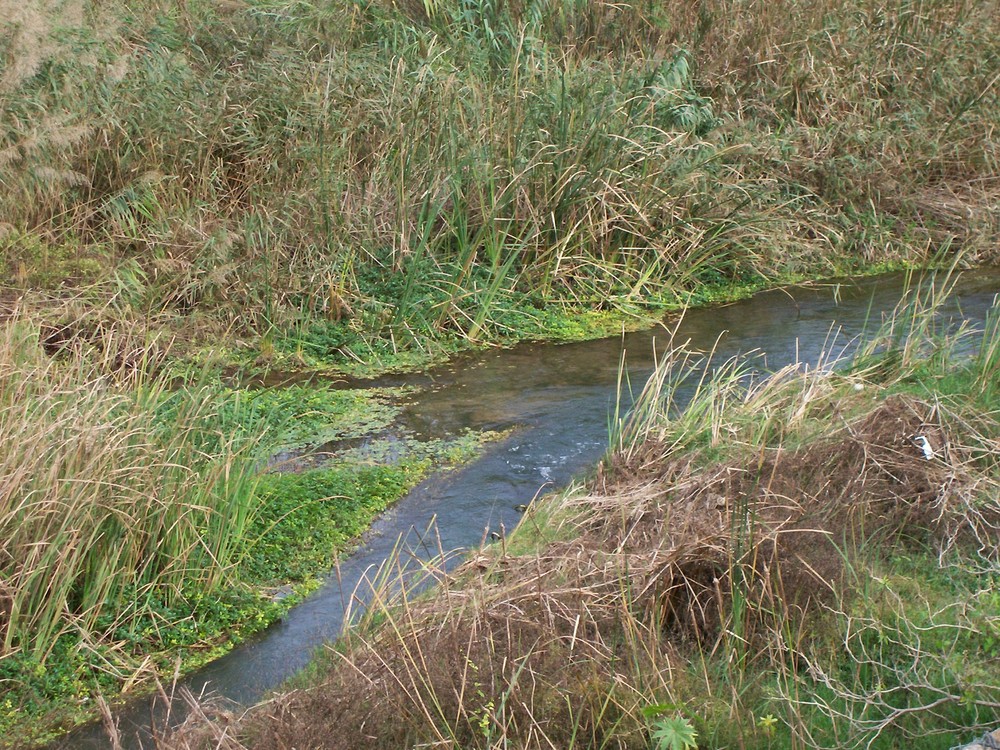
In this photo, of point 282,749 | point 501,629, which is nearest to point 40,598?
point 282,749

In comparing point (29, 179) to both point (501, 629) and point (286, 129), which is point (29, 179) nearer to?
point (286, 129)

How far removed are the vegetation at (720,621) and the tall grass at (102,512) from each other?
0.76 m

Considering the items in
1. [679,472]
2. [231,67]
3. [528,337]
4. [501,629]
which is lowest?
[528,337]

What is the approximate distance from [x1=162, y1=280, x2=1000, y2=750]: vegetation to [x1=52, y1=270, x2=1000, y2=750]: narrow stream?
1.29ft

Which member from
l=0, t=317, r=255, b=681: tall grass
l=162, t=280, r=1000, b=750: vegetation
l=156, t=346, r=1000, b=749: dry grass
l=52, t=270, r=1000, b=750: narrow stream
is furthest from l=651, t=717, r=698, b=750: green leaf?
l=0, t=317, r=255, b=681: tall grass

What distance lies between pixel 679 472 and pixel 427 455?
5.02 feet

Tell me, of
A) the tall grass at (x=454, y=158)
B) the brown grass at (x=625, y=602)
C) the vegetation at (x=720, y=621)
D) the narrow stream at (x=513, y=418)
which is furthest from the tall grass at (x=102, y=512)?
the tall grass at (x=454, y=158)

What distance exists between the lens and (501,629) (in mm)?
3457

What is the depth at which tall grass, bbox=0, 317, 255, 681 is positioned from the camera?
3850 mm

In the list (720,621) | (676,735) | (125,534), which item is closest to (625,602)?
(720,621)

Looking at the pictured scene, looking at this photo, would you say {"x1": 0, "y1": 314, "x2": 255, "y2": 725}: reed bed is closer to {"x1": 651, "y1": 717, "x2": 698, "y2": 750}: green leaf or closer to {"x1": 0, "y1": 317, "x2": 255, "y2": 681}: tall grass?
{"x1": 0, "y1": 317, "x2": 255, "y2": 681}: tall grass

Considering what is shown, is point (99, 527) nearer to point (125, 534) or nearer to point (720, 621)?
point (125, 534)

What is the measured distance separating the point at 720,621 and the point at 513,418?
3.02 metres

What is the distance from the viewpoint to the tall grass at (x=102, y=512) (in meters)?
3.85
